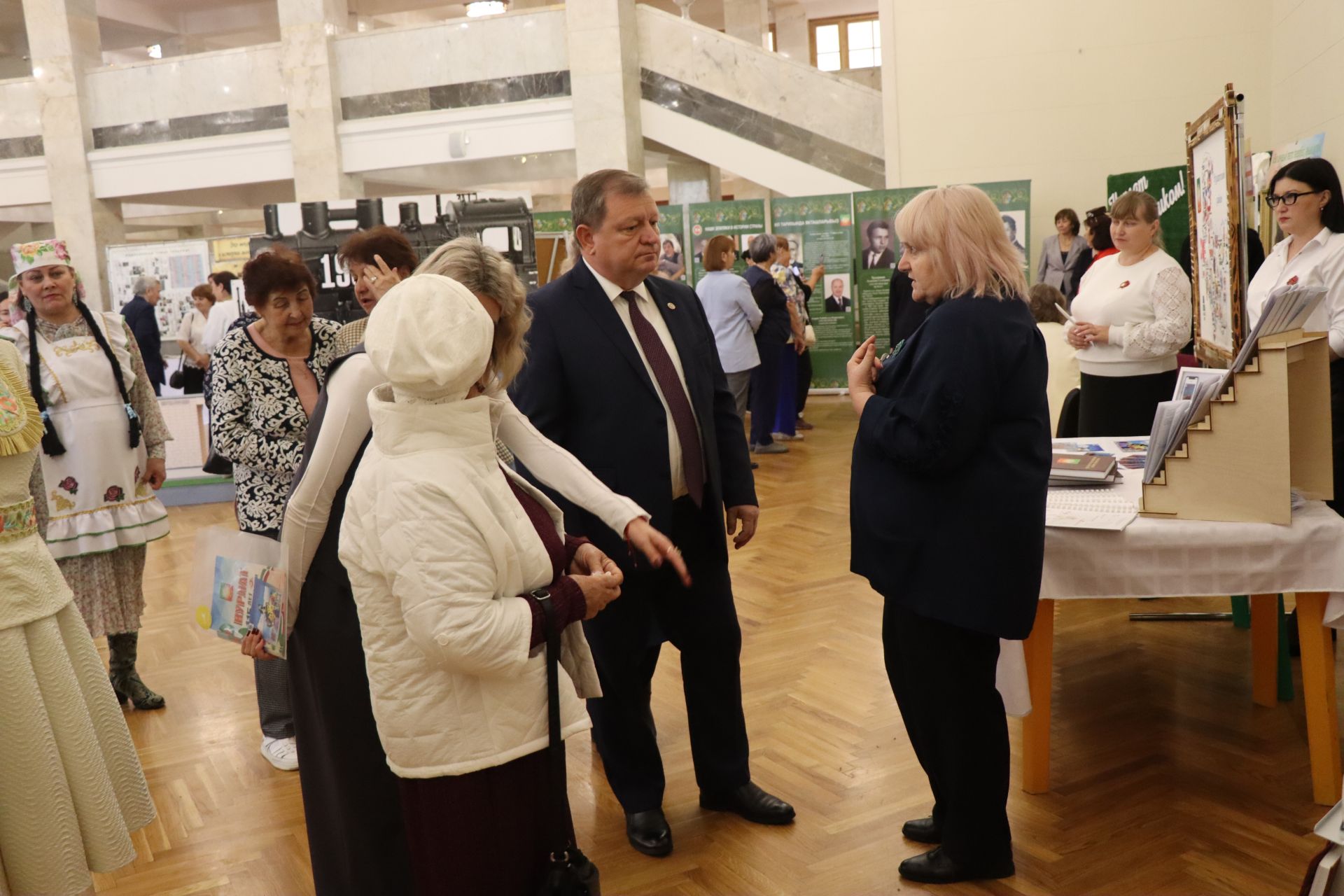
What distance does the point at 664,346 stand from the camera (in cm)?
276

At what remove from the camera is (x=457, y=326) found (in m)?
1.60

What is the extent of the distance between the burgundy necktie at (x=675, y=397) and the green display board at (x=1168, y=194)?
752cm

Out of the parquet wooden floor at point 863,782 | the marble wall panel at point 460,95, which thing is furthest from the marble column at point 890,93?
the parquet wooden floor at point 863,782

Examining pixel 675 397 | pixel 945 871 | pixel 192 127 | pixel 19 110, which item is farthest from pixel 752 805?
pixel 19 110

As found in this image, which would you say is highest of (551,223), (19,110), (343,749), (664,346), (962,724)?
(19,110)

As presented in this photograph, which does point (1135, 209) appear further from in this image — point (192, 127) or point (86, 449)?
point (192, 127)

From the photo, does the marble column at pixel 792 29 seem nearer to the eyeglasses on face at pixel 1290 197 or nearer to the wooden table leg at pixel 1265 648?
the eyeglasses on face at pixel 1290 197

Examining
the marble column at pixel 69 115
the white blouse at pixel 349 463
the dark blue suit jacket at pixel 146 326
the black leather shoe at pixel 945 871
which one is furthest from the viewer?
the marble column at pixel 69 115

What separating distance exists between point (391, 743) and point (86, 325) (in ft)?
9.63

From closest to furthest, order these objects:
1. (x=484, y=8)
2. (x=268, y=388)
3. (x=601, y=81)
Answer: (x=268, y=388) → (x=601, y=81) → (x=484, y=8)

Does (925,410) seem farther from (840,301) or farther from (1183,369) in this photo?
(840,301)

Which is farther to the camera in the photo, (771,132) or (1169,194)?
(771,132)

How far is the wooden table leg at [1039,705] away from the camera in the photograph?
287 cm

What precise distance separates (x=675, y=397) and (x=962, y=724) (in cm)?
102
